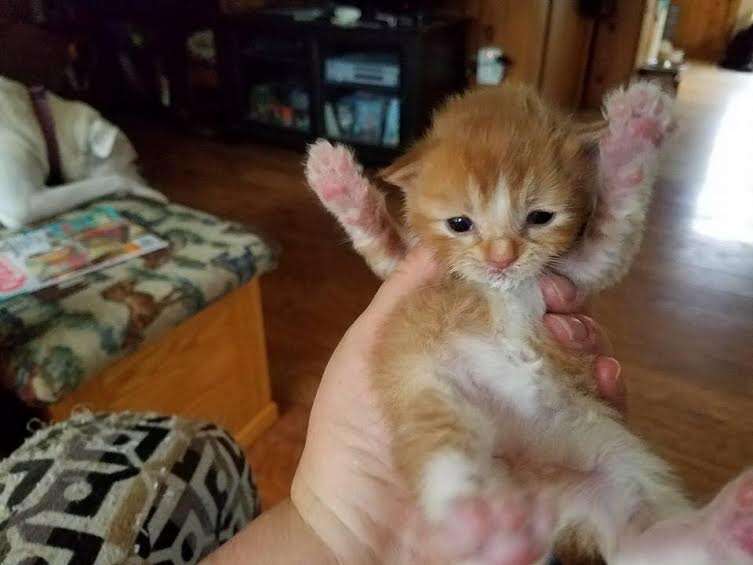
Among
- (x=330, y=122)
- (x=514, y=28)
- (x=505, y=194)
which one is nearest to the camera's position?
(x=505, y=194)

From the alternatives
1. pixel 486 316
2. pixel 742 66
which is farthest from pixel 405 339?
pixel 742 66

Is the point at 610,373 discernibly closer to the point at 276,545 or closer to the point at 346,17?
the point at 276,545

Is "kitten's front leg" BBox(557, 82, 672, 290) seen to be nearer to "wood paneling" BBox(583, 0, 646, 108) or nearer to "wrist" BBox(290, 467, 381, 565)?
"wrist" BBox(290, 467, 381, 565)

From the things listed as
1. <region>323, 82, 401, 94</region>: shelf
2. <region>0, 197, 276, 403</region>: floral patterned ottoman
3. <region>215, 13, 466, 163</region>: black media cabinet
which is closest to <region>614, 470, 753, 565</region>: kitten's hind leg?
<region>0, 197, 276, 403</region>: floral patterned ottoman

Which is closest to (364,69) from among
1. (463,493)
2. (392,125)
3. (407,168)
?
(392,125)

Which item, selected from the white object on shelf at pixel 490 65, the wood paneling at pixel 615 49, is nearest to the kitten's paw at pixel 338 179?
the white object on shelf at pixel 490 65

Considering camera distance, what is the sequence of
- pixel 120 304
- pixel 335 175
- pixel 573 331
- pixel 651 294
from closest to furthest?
pixel 573 331
pixel 335 175
pixel 120 304
pixel 651 294

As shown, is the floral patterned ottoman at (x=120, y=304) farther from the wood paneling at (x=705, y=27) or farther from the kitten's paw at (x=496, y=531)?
the wood paneling at (x=705, y=27)

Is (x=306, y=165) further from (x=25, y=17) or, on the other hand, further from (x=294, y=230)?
(x=25, y=17)
